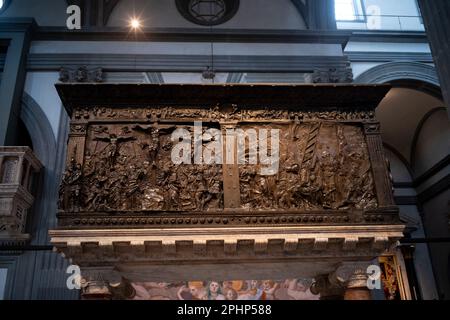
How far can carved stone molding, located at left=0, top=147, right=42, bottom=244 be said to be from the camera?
827cm

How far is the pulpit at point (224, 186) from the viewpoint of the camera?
645cm

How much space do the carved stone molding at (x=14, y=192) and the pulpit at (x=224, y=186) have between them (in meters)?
2.22

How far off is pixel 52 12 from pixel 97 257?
25.3ft

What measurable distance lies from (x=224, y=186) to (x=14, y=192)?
432cm

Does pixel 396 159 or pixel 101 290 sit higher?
pixel 396 159

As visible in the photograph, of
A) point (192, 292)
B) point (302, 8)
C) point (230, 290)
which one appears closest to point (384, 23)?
point (302, 8)

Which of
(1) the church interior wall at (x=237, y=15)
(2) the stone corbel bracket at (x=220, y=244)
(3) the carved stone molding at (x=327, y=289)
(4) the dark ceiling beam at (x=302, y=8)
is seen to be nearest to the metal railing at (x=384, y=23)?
(4) the dark ceiling beam at (x=302, y=8)

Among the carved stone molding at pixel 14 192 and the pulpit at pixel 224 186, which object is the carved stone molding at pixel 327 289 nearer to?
the pulpit at pixel 224 186

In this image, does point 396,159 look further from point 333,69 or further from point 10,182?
point 10,182

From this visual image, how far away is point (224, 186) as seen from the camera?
6.92 meters

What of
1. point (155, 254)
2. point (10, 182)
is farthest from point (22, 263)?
point (155, 254)

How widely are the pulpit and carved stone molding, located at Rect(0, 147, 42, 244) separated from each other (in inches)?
87.3

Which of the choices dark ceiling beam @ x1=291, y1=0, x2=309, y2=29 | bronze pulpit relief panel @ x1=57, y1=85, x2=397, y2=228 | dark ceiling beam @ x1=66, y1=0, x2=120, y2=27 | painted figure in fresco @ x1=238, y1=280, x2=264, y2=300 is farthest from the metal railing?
painted figure in fresco @ x1=238, y1=280, x2=264, y2=300

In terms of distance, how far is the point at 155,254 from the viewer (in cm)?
652
